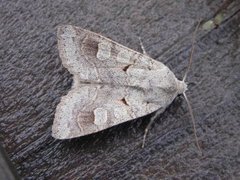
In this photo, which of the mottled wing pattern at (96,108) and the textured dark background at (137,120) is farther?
the mottled wing pattern at (96,108)

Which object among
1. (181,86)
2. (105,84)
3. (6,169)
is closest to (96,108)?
(105,84)

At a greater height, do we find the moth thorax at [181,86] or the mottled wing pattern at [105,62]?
the mottled wing pattern at [105,62]

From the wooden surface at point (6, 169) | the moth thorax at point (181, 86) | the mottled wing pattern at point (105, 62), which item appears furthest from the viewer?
the mottled wing pattern at point (105, 62)

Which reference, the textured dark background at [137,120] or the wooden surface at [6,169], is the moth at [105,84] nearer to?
the textured dark background at [137,120]

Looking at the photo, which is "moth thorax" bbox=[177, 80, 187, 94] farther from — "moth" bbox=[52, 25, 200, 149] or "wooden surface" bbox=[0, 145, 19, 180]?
"wooden surface" bbox=[0, 145, 19, 180]

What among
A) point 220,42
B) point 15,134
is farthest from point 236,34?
point 15,134

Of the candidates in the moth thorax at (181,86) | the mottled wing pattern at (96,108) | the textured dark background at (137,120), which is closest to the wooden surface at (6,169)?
the textured dark background at (137,120)

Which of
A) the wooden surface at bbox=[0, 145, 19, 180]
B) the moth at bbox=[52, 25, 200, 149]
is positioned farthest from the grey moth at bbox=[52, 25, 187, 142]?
the wooden surface at bbox=[0, 145, 19, 180]

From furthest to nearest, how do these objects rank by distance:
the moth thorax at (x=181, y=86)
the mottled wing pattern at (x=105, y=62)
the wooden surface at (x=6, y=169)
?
the mottled wing pattern at (x=105, y=62)
the moth thorax at (x=181, y=86)
the wooden surface at (x=6, y=169)
